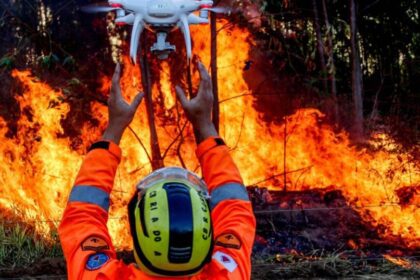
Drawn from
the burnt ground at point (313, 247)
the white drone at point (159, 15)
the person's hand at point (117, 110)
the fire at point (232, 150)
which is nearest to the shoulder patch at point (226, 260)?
the person's hand at point (117, 110)

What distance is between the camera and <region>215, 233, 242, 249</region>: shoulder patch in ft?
6.77

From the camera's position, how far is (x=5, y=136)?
25.6ft

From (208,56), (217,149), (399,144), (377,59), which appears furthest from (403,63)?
(217,149)

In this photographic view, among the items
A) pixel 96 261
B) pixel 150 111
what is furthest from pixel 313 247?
pixel 96 261

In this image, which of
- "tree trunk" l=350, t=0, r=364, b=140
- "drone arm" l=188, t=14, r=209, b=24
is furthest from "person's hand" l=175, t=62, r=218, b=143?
"tree trunk" l=350, t=0, r=364, b=140

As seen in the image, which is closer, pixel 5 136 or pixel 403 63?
pixel 5 136

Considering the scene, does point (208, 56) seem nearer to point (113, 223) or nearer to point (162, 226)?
point (113, 223)

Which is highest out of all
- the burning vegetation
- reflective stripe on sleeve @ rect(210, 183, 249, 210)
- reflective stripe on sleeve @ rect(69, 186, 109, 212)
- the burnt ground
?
reflective stripe on sleeve @ rect(69, 186, 109, 212)

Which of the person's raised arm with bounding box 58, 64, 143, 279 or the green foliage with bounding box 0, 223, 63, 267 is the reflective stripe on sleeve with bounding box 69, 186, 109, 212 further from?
the green foliage with bounding box 0, 223, 63, 267

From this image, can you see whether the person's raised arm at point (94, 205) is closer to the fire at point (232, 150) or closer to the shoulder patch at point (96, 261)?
the shoulder patch at point (96, 261)

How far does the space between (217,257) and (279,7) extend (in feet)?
24.7

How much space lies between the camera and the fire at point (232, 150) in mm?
7254

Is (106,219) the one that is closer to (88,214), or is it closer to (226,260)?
(88,214)

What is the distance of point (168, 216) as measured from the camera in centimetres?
177
